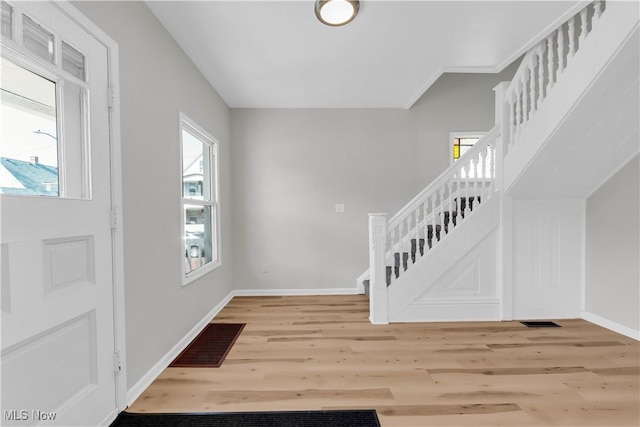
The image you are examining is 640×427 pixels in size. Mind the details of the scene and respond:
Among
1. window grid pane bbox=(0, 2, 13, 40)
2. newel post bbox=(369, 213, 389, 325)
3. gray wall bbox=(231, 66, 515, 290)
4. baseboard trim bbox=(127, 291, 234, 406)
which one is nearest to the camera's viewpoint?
window grid pane bbox=(0, 2, 13, 40)

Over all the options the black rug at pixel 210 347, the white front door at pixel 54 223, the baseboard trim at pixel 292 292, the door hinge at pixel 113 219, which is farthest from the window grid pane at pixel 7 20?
the baseboard trim at pixel 292 292

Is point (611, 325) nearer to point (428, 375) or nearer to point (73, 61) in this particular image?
point (428, 375)

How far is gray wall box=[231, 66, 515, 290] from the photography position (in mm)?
4090

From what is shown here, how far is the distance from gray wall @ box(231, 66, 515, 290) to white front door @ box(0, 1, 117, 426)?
2.51 metres

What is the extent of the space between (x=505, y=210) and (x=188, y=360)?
3.35 m

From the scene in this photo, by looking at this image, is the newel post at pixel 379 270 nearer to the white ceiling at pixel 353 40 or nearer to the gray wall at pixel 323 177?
the gray wall at pixel 323 177

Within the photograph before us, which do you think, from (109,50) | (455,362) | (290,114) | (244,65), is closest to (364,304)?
(455,362)

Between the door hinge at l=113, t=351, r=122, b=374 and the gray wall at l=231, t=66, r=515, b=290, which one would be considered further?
the gray wall at l=231, t=66, r=515, b=290

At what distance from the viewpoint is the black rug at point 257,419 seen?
158cm

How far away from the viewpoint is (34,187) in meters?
1.23

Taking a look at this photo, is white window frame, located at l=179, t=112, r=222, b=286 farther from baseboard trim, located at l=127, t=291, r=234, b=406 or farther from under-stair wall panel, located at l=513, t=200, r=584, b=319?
under-stair wall panel, located at l=513, t=200, r=584, b=319

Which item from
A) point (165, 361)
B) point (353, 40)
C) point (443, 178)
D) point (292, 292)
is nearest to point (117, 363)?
point (165, 361)

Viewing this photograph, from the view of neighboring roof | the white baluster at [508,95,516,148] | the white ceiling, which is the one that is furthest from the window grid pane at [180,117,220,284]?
the white baluster at [508,95,516,148]

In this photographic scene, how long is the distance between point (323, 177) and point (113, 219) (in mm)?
2828
